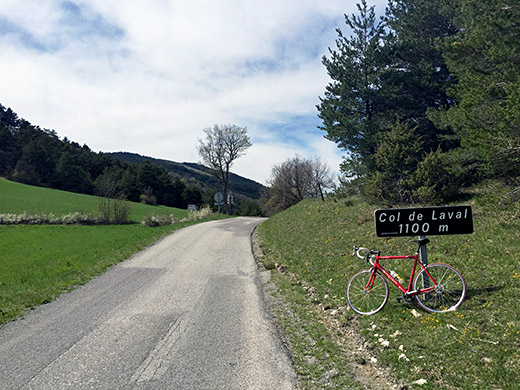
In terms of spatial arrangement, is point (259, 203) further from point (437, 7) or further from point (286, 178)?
point (437, 7)

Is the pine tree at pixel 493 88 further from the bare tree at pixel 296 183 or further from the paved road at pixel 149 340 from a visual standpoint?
the bare tree at pixel 296 183

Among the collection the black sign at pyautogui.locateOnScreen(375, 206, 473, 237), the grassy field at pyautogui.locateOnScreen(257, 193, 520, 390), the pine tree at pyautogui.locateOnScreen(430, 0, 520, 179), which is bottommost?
the grassy field at pyautogui.locateOnScreen(257, 193, 520, 390)

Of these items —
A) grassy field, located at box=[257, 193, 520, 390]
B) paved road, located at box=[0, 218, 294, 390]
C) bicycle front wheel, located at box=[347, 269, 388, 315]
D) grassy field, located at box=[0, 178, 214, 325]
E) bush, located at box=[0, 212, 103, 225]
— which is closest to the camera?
grassy field, located at box=[257, 193, 520, 390]

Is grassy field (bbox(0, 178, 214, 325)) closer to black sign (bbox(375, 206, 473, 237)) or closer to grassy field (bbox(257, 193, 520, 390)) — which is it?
grassy field (bbox(257, 193, 520, 390))

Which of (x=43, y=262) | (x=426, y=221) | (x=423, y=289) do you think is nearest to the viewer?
(x=423, y=289)

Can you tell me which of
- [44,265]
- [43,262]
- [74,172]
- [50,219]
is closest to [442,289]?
[44,265]

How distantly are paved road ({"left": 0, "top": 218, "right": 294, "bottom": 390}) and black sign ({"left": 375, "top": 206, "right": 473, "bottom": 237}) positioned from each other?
9.45ft

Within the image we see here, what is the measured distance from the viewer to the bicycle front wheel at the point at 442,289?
5645mm

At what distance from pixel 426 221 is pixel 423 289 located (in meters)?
1.20

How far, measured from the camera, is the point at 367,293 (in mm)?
6480

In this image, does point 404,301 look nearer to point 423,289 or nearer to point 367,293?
point 423,289

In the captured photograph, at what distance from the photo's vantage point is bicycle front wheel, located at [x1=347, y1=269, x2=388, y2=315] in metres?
6.28

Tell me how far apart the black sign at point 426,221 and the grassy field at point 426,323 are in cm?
127

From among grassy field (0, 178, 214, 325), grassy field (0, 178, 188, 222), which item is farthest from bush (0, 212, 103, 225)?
grassy field (0, 178, 214, 325)
